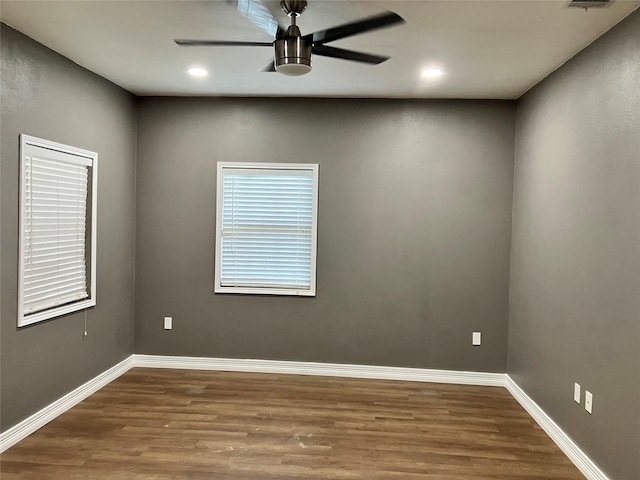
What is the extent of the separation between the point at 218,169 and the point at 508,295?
291 cm

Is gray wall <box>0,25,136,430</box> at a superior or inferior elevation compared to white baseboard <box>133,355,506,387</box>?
superior

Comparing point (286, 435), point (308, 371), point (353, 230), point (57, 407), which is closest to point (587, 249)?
point (353, 230)

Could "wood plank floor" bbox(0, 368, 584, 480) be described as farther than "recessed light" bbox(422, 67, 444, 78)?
No

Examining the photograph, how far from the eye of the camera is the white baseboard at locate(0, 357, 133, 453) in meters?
3.05

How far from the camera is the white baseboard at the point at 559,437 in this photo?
2.81 m

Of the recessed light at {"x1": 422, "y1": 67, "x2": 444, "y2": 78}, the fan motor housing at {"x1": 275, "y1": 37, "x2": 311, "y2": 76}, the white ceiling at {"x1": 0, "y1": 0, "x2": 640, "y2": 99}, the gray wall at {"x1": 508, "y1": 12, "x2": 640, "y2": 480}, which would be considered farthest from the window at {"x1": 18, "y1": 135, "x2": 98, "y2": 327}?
the gray wall at {"x1": 508, "y1": 12, "x2": 640, "y2": 480}

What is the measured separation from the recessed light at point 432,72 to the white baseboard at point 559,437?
259 cm

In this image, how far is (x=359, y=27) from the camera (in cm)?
234

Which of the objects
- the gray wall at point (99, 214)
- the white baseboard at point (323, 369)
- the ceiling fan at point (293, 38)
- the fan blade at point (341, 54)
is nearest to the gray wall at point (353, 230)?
the white baseboard at point (323, 369)

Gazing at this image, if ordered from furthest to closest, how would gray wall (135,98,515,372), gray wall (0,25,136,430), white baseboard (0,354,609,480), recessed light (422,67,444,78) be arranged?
1. gray wall (135,98,515,372)
2. white baseboard (0,354,609,480)
3. recessed light (422,67,444,78)
4. gray wall (0,25,136,430)

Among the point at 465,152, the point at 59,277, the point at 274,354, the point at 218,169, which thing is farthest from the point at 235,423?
the point at 465,152

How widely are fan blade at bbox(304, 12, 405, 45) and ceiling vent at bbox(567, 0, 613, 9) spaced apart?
863 mm

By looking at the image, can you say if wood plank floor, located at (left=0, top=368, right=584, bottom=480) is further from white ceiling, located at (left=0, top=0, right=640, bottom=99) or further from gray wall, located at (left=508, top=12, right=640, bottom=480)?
white ceiling, located at (left=0, top=0, right=640, bottom=99)

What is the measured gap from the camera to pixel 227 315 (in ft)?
15.4
